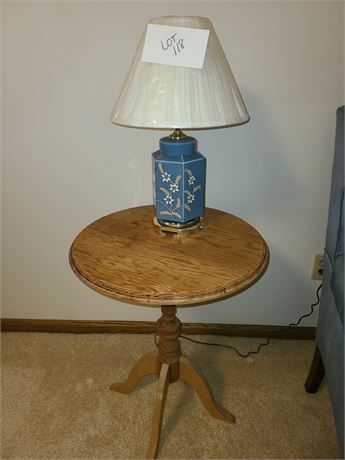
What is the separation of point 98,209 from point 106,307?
1.43ft

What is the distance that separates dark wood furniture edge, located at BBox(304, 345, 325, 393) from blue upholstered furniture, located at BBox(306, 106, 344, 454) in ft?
0.31

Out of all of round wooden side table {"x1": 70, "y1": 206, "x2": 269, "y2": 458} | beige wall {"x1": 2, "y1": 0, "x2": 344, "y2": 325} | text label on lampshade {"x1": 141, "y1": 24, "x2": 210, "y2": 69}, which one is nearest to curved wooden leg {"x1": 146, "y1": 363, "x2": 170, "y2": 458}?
round wooden side table {"x1": 70, "y1": 206, "x2": 269, "y2": 458}

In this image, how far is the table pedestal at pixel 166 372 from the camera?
3.46ft

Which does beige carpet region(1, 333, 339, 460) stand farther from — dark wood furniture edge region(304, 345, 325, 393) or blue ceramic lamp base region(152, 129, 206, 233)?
blue ceramic lamp base region(152, 129, 206, 233)

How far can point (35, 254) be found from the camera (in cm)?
142

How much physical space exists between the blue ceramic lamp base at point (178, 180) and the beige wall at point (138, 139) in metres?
0.32

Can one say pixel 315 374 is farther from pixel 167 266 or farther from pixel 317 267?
pixel 167 266

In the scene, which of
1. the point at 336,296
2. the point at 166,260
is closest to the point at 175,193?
the point at 166,260

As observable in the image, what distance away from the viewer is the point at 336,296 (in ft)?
3.21

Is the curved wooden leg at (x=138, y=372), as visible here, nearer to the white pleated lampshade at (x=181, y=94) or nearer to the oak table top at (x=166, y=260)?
the oak table top at (x=166, y=260)

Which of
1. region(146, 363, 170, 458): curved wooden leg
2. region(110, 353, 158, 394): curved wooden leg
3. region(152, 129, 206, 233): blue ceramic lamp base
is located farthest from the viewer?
region(110, 353, 158, 394): curved wooden leg

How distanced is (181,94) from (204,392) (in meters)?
0.89

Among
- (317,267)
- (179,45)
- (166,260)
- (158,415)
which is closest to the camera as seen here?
(179,45)

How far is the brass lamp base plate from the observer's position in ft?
3.13
